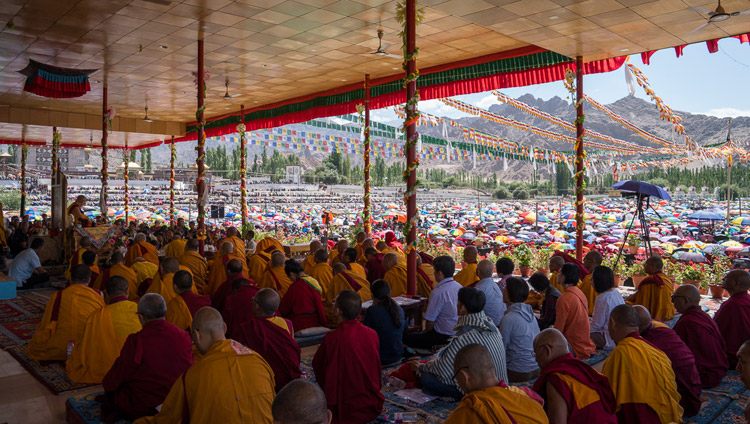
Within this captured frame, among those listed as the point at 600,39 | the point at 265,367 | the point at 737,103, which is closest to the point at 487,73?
the point at 600,39

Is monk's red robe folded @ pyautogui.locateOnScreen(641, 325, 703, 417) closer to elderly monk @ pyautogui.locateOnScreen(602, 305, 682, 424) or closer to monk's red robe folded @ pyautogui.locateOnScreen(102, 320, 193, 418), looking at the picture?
elderly monk @ pyautogui.locateOnScreen(602, 305, 682, 424)

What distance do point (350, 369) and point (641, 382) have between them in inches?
79.8

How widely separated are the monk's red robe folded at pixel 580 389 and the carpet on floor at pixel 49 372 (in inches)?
176

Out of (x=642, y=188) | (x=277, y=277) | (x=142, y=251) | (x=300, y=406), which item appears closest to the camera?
(x=300, y=406)

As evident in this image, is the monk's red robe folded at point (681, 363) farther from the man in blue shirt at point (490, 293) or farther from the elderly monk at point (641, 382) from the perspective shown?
the man in blue shirt at point (490, 293)

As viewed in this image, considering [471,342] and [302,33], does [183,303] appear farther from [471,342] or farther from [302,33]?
[302,33]

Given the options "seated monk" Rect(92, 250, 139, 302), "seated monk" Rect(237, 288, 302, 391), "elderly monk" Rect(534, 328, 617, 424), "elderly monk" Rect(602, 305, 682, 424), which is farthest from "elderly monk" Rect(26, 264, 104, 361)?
Answer: "elderly monk" Rect(602, 305, 682, 424)

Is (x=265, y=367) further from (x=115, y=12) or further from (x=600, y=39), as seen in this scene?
(x=600, y=39)

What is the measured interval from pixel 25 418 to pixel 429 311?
396 cm

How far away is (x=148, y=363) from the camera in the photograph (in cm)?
392

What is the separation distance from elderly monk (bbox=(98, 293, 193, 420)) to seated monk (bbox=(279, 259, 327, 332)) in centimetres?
236

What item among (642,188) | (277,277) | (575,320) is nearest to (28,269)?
(277,277)

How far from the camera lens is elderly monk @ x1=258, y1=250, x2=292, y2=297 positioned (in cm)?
728

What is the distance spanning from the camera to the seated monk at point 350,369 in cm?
397
